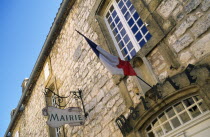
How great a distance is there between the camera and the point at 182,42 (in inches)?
114

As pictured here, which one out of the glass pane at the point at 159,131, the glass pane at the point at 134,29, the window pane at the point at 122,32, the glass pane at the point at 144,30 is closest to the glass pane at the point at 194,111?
the glass pane at the point at 159,131

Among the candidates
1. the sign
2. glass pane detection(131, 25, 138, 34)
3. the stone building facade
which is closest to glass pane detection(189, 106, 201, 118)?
the stone building facade

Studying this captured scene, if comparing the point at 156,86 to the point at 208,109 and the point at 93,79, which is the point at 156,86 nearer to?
the point at 208,109

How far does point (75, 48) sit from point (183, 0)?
366 cm

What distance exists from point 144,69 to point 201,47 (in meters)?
1.06

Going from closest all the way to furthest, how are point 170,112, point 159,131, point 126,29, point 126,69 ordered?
point 170,112 < point 159,131 < point 126,69 < point 126,29

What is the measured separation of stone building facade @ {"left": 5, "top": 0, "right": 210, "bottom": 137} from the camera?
2.65m

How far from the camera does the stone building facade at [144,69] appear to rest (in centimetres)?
265

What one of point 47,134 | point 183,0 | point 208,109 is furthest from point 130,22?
point 47,134

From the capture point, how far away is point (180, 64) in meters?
2.84

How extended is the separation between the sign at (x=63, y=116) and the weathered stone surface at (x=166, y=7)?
2.92 metres

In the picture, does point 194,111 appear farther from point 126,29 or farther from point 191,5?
point 126,29

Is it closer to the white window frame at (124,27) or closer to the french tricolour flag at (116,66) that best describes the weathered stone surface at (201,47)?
the french tricolour flag at (116,66)

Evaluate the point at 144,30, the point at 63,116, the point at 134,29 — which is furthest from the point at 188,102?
the point at 63,116
